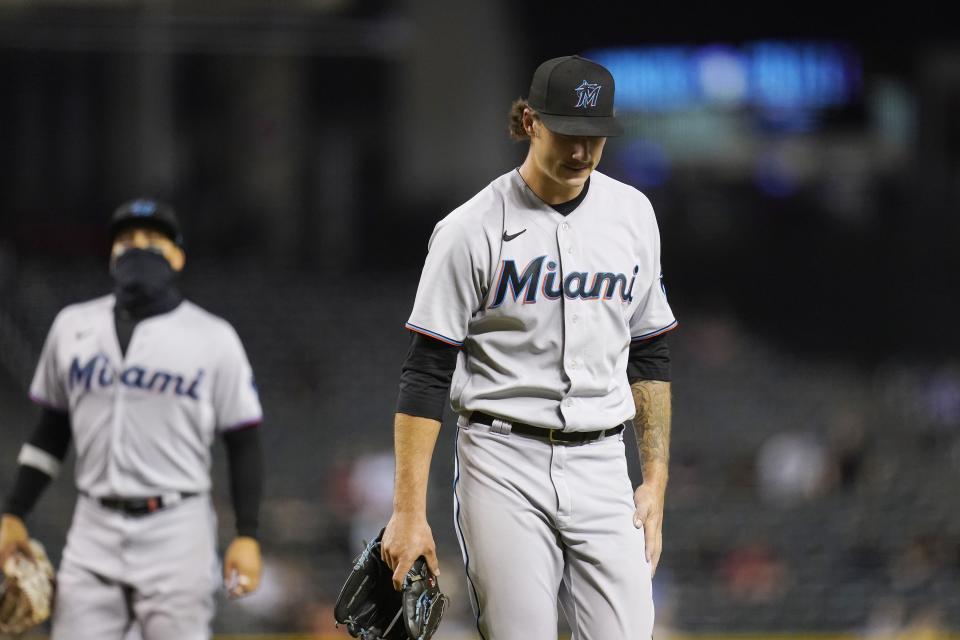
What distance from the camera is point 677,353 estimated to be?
15023mm

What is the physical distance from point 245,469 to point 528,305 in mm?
1564

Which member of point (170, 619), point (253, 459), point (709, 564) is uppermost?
point (253, 459)

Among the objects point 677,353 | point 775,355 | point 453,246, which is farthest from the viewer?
point 775,355

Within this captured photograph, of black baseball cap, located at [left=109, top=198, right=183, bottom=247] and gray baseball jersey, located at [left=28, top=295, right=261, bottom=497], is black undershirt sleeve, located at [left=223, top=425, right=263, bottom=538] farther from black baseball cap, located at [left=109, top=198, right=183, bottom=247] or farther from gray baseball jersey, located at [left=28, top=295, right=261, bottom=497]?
black baseball cap, located at [left=109, top=198, right=183, bottom=247]

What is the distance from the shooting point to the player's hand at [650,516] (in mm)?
2959

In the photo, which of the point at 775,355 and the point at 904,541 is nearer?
the point at 904,541

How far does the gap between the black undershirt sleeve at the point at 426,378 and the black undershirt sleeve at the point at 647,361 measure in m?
0.50

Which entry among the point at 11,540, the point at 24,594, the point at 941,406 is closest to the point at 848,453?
the point at 941,406

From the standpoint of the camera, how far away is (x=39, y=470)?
13.6 ft

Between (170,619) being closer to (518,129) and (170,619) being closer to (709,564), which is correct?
(518,129)

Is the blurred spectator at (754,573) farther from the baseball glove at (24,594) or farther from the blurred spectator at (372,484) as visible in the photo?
the baseball glove at (24,594)

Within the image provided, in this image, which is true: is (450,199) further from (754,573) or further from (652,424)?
(652,424)

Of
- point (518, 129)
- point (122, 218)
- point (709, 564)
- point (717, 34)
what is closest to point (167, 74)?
point (717, 34)

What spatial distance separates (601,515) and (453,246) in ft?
2.13
